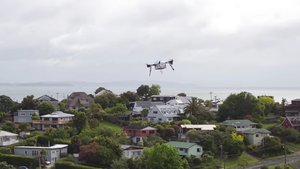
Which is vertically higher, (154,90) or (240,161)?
(154,90)

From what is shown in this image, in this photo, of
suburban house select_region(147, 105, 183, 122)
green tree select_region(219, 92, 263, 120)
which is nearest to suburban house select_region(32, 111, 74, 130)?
suburban house select_region(147, 105, 183, 122)

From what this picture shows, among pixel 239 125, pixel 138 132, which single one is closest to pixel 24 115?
pixel 138 132

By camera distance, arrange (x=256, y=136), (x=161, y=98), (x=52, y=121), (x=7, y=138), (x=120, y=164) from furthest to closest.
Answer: (x=161, y=98) < (x=52, y=121) < (x=256, y=136) < (x=7, y=138) < (x=120, y=164)

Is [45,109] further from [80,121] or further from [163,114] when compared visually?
[163,114]

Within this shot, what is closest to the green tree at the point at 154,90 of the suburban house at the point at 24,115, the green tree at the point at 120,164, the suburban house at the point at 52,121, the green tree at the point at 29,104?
the green tree at the point at 29,104

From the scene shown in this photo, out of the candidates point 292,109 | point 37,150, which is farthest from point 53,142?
point 292,109

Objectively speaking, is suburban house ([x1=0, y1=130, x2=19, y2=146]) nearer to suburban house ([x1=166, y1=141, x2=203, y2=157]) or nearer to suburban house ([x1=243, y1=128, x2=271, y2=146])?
suburban house ([x1=166, y1=141, x2=203, y2=157])

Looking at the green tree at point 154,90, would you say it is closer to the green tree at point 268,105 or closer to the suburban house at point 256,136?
the green tree at point 268,105
